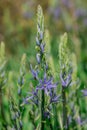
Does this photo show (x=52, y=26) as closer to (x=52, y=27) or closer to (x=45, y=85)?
(x=52, y=27)

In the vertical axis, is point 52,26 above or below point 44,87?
above

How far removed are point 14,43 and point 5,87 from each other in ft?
14.9

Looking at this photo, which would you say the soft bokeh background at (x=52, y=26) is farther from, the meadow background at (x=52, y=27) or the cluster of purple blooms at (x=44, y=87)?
the cluster of purple blooms at (x=44, y=87)

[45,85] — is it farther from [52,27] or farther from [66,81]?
[52,27]

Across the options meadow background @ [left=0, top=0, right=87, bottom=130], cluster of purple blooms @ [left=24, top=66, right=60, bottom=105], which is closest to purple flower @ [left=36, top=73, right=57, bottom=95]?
cluster of purple blooms @ [left=24, top=66, right=60, bottom=105]

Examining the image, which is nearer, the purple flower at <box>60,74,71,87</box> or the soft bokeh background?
the purple flower at <box>60,74,71,87</box>

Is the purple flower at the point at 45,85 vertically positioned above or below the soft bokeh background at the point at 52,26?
below

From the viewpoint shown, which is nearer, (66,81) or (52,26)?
(66,81)

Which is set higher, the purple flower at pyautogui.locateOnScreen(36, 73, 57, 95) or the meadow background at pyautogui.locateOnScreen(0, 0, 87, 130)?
the meadow background at pyautogui.locateOnScreen(0, 0, 87, 130)

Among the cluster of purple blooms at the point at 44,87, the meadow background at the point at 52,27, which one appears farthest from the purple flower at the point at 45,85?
the meadow background at the point at 52,27

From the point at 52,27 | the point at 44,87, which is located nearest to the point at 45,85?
the point at 44,87

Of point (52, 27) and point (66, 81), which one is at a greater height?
point (52, 27)

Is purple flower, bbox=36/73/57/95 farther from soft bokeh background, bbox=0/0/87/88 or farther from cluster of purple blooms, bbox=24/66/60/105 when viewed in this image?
soft bokeh background, bbox=0/0/87/88

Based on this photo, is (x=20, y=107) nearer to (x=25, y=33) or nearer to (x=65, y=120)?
(x=65, y=120)
